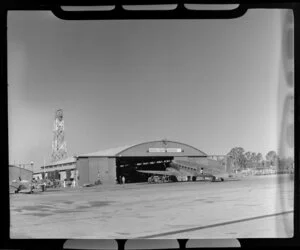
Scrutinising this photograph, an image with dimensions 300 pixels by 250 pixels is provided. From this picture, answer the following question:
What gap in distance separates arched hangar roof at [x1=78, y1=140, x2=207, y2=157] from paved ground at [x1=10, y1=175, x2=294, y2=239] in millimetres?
197

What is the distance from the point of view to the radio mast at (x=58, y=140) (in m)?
1.95

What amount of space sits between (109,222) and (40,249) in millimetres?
427

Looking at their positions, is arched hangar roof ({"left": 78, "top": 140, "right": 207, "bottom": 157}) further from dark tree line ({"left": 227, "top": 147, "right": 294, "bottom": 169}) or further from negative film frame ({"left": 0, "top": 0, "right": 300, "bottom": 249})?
negative film frame ({"left": 0, "top": 0, "right": 300, "bottom": 249})

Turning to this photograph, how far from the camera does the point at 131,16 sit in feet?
6.32

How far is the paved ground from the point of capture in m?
1.97

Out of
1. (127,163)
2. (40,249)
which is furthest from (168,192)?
(40,249)

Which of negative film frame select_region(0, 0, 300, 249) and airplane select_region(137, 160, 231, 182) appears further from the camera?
A: airplane select_region(137, 160, 231, 182)

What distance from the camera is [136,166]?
2.04 m

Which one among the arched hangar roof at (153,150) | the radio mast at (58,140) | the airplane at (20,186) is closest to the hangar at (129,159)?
the arched hangar roof at (153,150)

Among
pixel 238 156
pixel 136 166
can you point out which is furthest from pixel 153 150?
pixel 238 156

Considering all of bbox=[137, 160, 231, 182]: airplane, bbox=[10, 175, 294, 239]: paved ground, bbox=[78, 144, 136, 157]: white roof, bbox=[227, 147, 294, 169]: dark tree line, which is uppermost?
bbox=[78, 144, 136, 157]: white roof

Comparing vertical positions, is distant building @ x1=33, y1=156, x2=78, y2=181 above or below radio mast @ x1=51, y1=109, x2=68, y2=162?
below

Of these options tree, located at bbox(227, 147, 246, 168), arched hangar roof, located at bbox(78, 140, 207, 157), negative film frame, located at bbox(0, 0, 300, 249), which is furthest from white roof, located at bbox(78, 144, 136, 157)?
tree, located at bbox(227, 147, 246, 168)

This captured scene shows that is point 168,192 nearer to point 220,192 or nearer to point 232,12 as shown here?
point 220,192
